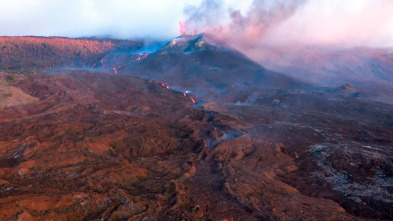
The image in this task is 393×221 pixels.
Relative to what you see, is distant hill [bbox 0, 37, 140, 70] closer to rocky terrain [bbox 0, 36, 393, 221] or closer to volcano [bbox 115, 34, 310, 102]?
volcano [bbox 115, 34, 310, 102]

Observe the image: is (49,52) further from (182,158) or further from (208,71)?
(182,158)

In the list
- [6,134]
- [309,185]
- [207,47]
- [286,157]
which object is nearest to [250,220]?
[309,185]

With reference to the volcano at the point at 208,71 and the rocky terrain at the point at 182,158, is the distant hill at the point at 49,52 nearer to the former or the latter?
the volcano at the point at 208,71

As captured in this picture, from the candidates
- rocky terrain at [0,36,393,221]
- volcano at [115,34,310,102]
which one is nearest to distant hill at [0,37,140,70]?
volcano at [115,34,310,102]

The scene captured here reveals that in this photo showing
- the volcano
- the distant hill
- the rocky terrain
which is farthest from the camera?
the distant hill

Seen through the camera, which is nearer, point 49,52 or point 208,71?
point 208,71

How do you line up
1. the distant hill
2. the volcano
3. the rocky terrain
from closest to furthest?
the rocky terrain, the volcano, the distant hill

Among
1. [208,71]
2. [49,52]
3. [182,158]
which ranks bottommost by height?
[182,158]

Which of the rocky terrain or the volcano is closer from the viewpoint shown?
the rocky terrain

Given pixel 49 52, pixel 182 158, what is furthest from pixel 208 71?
pixel 49 52
